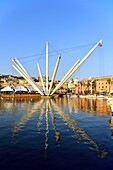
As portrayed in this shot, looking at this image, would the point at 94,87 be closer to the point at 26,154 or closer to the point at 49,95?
the point at 49,95

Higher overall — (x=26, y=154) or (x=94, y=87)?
(x=94, y=87)

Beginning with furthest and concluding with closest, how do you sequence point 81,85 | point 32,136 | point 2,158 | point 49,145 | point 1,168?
point 81,85
point 32,136
point 49,145
point 2,158
point 1,168

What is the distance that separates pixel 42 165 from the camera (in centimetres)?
1123

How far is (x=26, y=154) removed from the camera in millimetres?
13125

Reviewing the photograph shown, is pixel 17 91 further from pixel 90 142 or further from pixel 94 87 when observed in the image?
pixel 90 142

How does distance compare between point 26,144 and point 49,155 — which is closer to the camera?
point 49,155

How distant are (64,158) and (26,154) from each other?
2407mm

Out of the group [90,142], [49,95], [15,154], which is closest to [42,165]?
[15,154]

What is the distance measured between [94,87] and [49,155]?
5741 inches

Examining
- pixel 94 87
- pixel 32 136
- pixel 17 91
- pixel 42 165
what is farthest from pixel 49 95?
pixel 42 165

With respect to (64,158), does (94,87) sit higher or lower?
higher

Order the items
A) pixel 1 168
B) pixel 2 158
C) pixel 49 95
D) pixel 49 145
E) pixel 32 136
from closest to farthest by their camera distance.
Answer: pixel 1 168
pixel 2 158
pixel 49 145
pixel 32 136
pixel 49 95

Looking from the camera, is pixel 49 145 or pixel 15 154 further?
pixel 49 145

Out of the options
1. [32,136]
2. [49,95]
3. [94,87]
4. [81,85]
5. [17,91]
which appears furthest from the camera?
[81,85]
